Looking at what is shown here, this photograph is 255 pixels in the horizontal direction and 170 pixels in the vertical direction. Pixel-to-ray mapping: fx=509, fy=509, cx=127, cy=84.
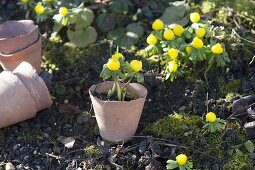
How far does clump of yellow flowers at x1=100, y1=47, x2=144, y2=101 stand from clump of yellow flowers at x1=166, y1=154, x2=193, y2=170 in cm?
41

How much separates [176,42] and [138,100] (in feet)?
1.97

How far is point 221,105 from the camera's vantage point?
2.86 metres

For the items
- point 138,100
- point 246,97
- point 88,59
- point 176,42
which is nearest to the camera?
point 138,100

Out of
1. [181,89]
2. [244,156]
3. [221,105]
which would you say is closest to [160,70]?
[181,89]

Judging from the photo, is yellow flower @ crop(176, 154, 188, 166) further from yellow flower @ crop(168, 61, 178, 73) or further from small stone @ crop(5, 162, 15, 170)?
small stone @ crop(5, 162, 15, 170)

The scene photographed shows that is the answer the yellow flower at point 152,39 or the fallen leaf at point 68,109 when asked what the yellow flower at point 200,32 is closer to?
the yellow flower at point 152,39

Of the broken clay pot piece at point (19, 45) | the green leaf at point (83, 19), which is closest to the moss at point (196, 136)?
the broken clay pot piece at point (19, 45)

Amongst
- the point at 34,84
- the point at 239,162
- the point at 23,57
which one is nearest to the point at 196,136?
the point at 239,162

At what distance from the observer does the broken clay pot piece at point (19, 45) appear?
2.97 metres

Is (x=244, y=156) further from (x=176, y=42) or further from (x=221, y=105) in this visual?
(x=176, y=42)

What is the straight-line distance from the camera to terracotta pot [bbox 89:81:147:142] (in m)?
2.53

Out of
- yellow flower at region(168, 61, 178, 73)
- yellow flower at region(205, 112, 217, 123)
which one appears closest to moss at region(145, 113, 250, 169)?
yellow flower at region(205, 112, 217, 123)

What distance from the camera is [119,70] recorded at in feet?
8.13

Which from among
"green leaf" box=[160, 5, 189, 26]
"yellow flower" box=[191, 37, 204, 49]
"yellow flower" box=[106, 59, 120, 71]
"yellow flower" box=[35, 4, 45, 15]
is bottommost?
"green leaf" box=[160, 5, 189, 26]
